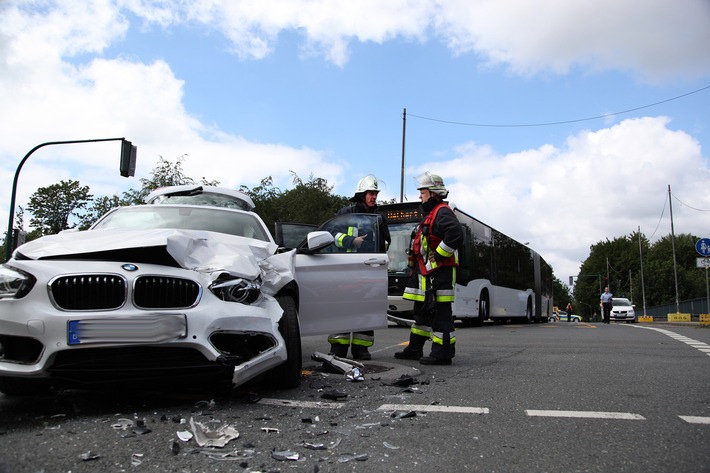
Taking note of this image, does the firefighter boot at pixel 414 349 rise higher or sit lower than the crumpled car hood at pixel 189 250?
lower

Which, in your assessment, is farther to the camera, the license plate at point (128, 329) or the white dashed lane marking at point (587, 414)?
the white dashed lane marking at point (587, 414)

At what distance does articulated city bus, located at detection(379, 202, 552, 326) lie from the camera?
15023 mm

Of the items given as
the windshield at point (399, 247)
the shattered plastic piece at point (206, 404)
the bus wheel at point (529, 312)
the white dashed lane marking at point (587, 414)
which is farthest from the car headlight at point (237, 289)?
the bus wheel at point (529, 312)

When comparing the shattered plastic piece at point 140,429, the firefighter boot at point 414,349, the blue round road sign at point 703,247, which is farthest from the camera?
the blue round road sign at point 703,247

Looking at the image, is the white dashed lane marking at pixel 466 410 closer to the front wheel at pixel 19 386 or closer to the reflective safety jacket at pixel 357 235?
the front wheel at pixel 19 386

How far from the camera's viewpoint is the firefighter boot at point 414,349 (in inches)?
274

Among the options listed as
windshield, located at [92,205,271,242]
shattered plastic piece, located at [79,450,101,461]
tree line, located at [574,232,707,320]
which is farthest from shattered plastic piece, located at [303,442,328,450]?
tree line, located at [574,232,707,320]

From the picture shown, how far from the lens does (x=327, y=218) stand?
30500 millimetres

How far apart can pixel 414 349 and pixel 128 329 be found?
3.99m

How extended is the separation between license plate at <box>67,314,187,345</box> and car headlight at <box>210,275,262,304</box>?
320 mm

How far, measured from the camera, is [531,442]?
3.29m

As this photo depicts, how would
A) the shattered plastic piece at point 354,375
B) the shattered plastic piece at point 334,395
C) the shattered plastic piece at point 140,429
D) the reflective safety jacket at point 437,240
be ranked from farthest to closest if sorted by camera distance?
the reflective safety jacket at point 437,240, the shattered plastic piece at point 354,375, the shattered plastic piece at point 334,395, the shattered plastic piece at point 140,429

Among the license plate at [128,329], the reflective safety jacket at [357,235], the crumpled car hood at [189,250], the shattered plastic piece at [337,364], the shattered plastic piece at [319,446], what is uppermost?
the reflective safety jacket at [357,235]

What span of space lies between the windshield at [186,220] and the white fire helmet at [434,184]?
195cm
